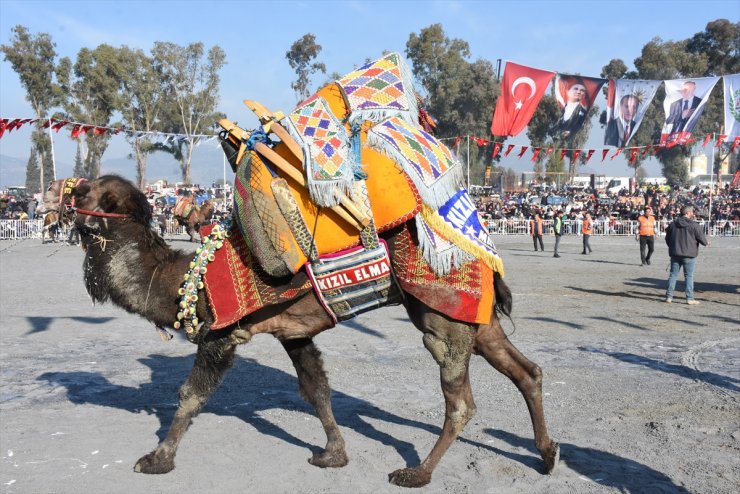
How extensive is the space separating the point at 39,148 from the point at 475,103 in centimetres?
3492

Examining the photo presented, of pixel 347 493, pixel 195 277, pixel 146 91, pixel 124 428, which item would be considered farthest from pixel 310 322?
pixel 146 91

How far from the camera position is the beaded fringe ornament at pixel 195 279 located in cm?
489

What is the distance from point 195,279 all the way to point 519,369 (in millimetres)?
2416

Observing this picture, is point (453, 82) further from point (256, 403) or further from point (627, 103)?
point (256, 403)

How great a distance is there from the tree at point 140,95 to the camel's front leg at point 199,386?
1972 inches

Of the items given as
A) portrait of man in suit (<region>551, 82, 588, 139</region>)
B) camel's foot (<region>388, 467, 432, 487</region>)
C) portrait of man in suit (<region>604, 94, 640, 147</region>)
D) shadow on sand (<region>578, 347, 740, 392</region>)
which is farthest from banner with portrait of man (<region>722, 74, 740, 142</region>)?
camel's foot (<region>388, 467, 432, 487</region>)

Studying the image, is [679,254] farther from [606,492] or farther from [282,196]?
[282,196]

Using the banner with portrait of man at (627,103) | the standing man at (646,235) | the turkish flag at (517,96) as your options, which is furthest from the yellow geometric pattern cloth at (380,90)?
the banner with portrait of man at (627,103)

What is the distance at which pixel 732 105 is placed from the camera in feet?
88.8

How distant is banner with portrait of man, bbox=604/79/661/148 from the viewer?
27000 mm

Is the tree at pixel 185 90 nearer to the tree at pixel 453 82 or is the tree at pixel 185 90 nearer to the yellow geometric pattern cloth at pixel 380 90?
the tree at pixel 453 82

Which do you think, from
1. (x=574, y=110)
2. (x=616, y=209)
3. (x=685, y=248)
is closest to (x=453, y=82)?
(x=616, y=209)

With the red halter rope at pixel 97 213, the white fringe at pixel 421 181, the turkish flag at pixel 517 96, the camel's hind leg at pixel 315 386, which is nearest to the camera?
the white fringe at pixel 421 181

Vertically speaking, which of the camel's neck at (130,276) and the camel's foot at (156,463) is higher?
the camel's neck at (130,276)
